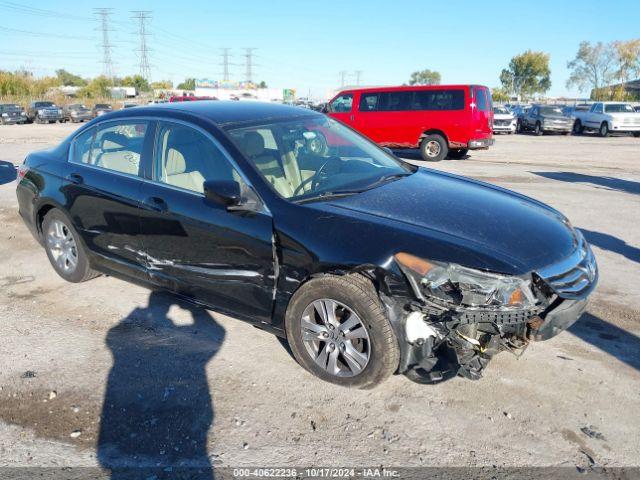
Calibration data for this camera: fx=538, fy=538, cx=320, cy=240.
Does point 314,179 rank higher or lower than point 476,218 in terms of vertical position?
higher

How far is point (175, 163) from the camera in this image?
13.1 feet

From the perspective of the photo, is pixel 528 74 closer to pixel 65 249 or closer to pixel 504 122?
pixel 504 122

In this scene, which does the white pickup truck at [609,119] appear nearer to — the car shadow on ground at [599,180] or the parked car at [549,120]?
the parked car at [549,120]

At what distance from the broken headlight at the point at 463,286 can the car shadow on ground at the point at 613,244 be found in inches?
142

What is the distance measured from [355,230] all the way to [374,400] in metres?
1.02

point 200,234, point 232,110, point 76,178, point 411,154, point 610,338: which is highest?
point 232,110

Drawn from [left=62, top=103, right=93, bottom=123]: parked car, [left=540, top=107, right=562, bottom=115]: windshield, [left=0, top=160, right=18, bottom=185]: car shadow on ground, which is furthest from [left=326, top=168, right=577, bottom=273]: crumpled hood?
[left=62, top=103, right=93, bottom=123]: parked car

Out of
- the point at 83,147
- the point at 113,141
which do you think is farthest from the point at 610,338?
the point at 83,147

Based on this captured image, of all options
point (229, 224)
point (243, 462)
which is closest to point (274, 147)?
point (229, 224)

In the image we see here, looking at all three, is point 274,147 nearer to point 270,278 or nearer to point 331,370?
point 270,278

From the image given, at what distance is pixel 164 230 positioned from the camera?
3.91 metres

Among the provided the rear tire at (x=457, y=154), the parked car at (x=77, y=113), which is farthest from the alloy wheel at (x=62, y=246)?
the parked car at (x=77, y=113)

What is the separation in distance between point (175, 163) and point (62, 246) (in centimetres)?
183

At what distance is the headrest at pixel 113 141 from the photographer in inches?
177
